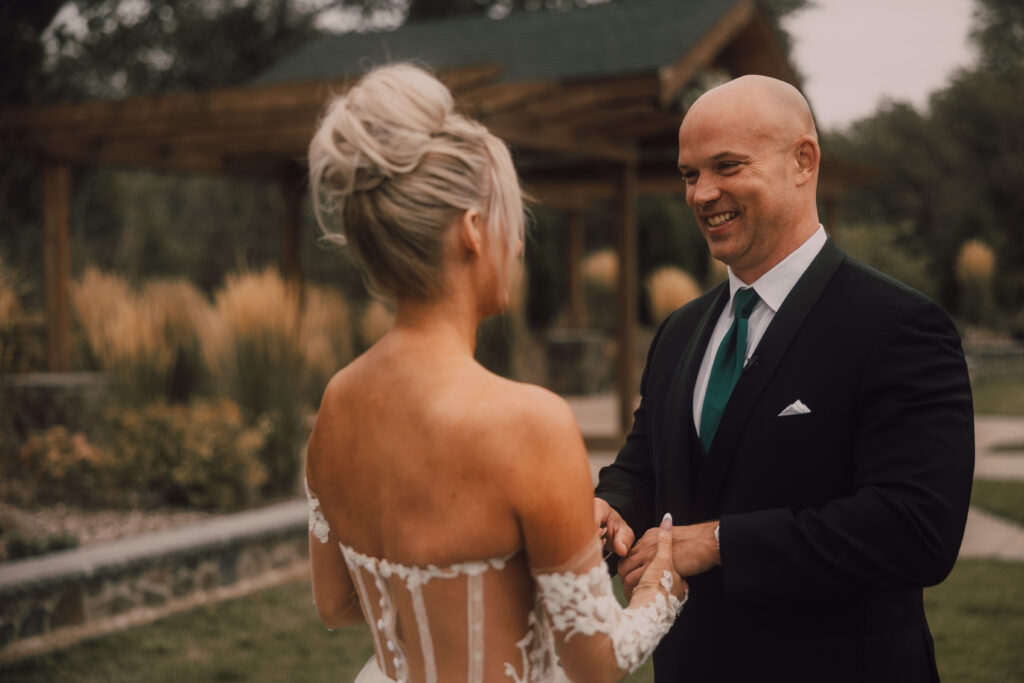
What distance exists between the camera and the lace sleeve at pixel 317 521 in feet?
6.58

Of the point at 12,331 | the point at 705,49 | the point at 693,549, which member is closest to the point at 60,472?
the point at 12,331

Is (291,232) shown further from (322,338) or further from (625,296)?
(625,296)

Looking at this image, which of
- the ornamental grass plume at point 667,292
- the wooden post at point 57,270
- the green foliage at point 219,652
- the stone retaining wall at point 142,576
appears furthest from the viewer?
the ornamental grass plume at point 667,292

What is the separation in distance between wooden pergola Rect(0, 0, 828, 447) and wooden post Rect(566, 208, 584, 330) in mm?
37

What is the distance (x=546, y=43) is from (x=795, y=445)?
43.9 ft

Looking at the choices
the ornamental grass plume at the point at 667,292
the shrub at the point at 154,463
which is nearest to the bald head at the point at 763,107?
the shrub at the point at 154,463

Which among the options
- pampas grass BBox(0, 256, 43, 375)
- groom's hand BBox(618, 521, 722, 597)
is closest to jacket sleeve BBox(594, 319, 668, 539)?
groom's hand BBox(618, 521, 722, 597)

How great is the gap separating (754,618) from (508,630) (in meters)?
0.60

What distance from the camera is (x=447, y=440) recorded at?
1.70m

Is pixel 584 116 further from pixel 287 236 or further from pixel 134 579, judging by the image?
pixel 134 579

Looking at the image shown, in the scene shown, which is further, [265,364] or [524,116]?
[524,116]

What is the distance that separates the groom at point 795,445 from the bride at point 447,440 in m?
0.36

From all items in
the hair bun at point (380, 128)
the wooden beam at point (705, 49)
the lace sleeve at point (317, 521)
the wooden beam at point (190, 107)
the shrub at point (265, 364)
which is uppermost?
the wooden beam at point (705, 49)

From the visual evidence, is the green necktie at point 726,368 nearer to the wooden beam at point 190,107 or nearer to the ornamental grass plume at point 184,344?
the wooden beam at point 190,107
